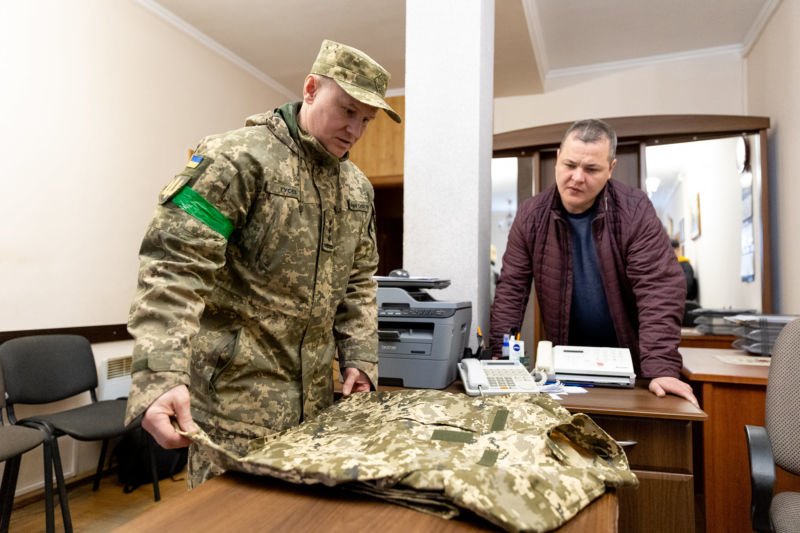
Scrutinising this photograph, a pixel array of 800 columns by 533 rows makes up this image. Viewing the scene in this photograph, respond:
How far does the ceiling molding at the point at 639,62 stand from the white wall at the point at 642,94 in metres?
0.02

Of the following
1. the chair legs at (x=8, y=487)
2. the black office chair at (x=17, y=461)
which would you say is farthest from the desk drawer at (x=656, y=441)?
the chair legs at (x=8, y=487)

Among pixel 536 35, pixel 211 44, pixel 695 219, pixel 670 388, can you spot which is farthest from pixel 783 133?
pixel 211 44

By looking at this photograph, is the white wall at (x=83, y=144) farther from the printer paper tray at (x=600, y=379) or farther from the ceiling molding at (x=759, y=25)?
the ceiling molding at (x=759, y=25)

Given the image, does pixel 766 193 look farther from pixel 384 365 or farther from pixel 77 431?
pixel 77 431

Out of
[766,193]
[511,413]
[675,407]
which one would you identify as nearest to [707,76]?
[766,193]

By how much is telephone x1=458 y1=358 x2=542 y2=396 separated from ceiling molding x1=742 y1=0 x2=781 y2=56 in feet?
10.8

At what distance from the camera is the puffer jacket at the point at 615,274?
1729 mm

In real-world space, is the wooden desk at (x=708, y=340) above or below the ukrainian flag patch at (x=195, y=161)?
below

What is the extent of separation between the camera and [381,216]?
18.0ft

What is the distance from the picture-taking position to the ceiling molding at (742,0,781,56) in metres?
3.42

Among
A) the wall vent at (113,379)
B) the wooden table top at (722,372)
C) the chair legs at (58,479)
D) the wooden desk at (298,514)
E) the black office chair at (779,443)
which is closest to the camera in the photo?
the wooden desk at (298,514)

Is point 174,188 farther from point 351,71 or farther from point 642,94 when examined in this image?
point 642,94

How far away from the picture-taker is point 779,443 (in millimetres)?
1469

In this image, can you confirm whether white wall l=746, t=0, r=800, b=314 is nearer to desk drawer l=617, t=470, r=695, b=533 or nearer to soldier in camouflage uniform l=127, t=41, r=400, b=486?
desk drawer l=617, t=470, r=695, b=533
